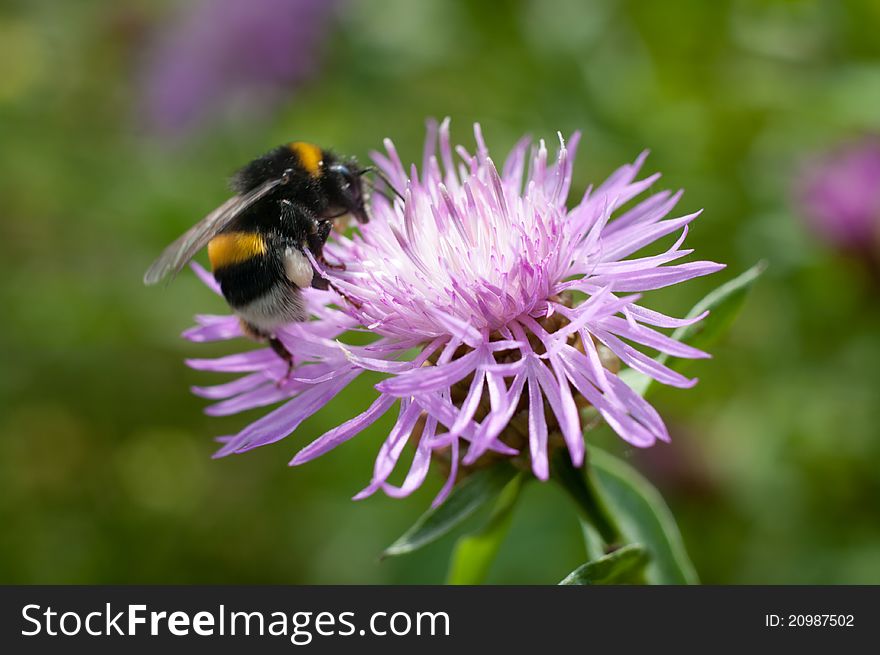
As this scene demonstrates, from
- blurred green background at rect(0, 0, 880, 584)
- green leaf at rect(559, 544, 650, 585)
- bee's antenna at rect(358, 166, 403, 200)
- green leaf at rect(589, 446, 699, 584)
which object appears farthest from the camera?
blurred green background at rect(0, 0, 880, 584)

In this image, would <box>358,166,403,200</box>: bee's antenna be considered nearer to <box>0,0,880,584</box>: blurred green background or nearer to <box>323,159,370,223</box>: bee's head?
<box>323,159,370,223</box>: bee's head

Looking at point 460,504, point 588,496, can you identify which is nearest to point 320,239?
point 460,504

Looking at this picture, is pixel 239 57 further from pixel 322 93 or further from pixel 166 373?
pixel 166 373

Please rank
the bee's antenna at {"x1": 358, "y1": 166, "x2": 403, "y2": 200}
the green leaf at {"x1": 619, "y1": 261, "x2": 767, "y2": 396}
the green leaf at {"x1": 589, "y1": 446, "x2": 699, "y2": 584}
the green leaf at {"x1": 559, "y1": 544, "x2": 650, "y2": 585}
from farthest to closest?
the bee's antenna at {"x1": 358, "y1": 166, "x2": 403, "y2": 200}, the green leaf at {"x1": 589, "y1": 446, "x2": 699, "y2": 584}, the green leaf at {"x1": 619, "y1": 261, "x2": 767, "y2": 396}, the green leaf at {"x1": 559, "y1": 544, "x2": 650, "y2": 585}

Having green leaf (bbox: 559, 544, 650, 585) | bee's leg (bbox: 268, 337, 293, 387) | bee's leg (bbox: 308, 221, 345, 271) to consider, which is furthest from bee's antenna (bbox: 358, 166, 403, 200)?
green leaf (bbox: 559, 544, 650, 585)

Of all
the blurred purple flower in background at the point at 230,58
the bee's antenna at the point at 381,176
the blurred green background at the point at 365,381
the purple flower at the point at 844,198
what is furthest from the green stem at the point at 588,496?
the blurred purple flower in background at the point at 230,58

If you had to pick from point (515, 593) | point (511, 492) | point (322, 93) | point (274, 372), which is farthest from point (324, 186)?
point (322, 93)

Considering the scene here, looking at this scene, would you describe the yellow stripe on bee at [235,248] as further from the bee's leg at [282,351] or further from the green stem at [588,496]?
the green stem at [588,496]
